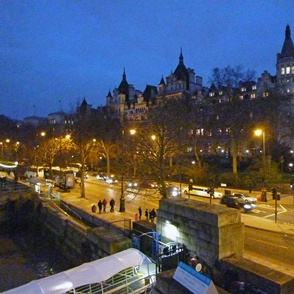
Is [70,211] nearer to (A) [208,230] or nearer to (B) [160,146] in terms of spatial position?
(B) [160,146]

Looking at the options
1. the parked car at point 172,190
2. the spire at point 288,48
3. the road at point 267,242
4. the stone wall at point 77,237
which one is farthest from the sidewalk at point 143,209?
the spire at point 288,48

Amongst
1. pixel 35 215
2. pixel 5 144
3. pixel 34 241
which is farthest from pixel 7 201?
pixel 5 144

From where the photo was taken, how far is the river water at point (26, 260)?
65.3 ft

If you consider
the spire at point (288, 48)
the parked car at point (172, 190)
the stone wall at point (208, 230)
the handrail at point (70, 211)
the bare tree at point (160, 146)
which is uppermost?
the spire at point (288, 48)

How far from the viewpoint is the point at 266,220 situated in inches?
1051

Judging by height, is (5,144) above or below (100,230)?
above

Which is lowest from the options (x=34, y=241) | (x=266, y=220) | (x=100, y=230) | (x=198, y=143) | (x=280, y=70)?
(x=34, y=241)

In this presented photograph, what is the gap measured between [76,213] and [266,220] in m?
17.8

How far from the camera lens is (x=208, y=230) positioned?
37.6 feet

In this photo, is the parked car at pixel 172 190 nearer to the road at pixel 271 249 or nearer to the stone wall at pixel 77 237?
the road at pixel 271 249

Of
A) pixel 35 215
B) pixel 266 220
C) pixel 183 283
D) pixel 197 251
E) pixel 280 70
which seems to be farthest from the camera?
pixel 280 70

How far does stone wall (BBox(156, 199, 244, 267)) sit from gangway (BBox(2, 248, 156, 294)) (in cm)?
219

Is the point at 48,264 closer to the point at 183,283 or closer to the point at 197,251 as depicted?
the point at 197,251

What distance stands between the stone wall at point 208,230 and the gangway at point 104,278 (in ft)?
7.19
